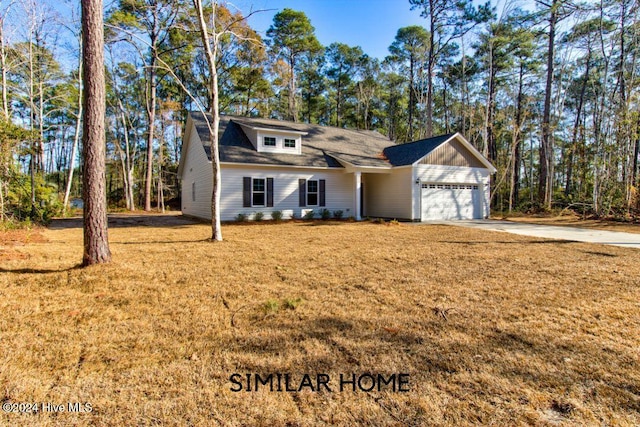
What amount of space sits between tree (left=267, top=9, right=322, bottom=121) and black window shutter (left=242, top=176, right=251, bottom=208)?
13165 mm

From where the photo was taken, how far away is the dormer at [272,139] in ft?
46.5

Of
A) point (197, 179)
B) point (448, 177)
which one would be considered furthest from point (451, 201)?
point (197, 179)

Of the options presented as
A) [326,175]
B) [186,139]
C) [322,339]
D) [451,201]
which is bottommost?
[322,339]

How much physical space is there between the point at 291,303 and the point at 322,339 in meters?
0.89

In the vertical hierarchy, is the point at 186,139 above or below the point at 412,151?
above

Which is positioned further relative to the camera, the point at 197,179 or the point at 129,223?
the point at 197,179

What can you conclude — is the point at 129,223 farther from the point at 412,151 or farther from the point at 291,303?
the point at 412,151

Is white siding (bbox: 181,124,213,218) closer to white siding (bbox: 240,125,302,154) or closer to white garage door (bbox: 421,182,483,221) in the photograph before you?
white siding (bbox: 240,125,302,154)

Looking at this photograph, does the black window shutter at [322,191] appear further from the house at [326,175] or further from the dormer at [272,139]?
the dormer at [272,139]

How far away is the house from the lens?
1347cm

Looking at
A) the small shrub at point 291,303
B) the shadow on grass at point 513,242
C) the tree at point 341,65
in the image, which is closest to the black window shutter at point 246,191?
the shadow on grass at point 513,242

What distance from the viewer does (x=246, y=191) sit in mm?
13258

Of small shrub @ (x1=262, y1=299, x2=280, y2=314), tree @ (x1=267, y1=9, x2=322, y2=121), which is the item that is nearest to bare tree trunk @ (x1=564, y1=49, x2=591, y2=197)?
tree @ (x1=267, y1=9, x2=322, y2=121)

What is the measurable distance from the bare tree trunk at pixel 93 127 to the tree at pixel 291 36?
20254 mm
